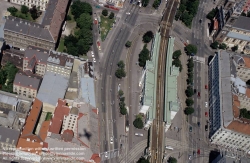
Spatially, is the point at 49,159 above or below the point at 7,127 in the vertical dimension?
below

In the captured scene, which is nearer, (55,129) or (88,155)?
(88,155)

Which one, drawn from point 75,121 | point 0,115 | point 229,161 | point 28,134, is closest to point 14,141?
point 28,134

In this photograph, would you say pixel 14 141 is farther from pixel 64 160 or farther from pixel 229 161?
pixel 229 161

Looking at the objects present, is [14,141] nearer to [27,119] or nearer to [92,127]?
→ [27,119]

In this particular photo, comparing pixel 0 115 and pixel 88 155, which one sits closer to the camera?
pixel 88 155

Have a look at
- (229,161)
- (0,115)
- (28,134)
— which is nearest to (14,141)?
(28,134)

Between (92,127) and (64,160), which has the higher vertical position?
(92,127)
